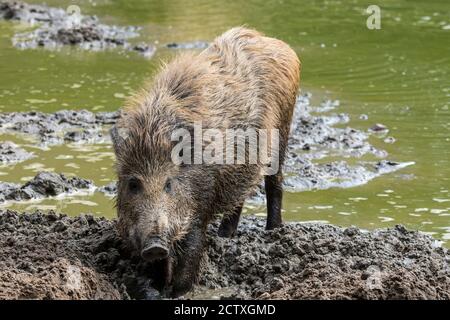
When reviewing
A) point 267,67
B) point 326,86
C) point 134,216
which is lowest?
point 326,86

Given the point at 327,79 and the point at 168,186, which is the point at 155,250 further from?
the point at 327,79

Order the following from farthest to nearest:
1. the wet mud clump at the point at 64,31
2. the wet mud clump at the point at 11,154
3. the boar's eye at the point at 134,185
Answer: the wet mud clump at the point at 64,31 < the wet mud clump at the point at 11,154 < the boar's eye at the point at 134,185

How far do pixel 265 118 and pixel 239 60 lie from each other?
0.46m

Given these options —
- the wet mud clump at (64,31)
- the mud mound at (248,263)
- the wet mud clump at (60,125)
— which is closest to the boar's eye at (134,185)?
the mud mound at (248,263)

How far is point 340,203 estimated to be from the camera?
27.4 feet

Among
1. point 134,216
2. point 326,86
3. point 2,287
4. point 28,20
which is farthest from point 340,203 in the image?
point 28,20

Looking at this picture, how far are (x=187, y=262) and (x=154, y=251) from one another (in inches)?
25.7

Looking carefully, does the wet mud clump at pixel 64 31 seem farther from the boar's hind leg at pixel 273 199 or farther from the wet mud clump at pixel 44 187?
the boar's hind leg at pixel 273 199

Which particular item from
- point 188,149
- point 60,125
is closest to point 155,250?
point 188,149

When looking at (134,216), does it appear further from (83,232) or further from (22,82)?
(22,82)

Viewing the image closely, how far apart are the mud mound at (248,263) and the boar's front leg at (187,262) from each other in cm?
11

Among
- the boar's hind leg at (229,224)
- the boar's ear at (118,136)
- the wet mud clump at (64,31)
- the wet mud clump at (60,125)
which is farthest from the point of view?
the wet mud clump at (64,31)

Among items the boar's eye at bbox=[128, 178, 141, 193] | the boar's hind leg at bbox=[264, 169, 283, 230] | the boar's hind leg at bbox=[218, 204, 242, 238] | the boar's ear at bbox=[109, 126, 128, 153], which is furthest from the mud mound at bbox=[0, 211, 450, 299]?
the boar's ear at bbox=[109, 126, 128, 153]

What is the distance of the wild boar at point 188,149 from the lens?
5934 mm
